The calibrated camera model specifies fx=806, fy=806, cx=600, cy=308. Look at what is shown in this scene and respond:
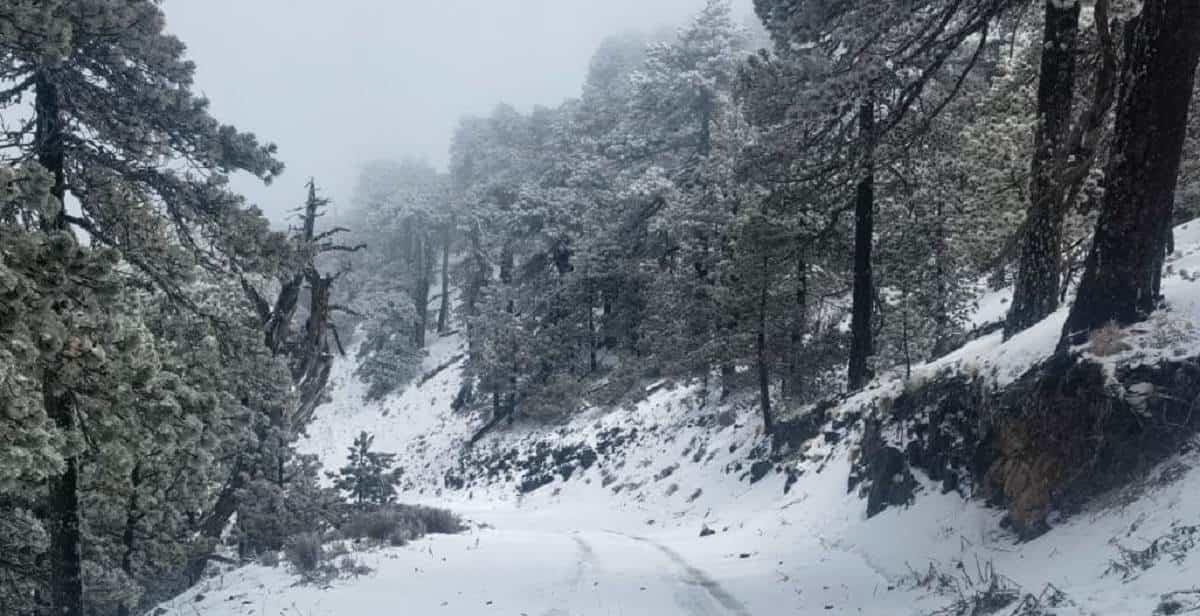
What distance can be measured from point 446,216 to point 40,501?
164 feet

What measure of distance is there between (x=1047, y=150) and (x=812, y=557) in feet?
20.6

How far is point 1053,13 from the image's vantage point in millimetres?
10469

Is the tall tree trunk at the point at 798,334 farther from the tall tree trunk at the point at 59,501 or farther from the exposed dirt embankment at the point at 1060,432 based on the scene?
the tall tree trunk at the point at 59,501

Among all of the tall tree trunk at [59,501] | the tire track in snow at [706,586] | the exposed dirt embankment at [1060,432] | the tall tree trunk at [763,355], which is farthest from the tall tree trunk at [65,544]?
the tall tree trunk at [763,355]

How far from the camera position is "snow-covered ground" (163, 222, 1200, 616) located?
20.7 feet

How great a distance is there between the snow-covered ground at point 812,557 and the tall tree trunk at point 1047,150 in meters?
0.71

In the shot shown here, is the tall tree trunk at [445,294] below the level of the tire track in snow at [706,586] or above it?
above

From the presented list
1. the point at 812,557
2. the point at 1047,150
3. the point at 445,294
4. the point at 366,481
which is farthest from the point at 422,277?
the point at 1047,150

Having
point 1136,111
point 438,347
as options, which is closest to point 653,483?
point 1136,111

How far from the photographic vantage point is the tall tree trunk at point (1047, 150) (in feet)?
34.0

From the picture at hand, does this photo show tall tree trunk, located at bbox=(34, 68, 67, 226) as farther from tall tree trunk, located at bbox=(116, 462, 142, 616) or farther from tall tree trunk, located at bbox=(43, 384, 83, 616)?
tall tree trunk, located at bbox=(116, 462, 142, 616)

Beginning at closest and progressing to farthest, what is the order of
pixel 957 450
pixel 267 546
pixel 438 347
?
pixel 957 450 < pixel 267 546 < pixel 438 347

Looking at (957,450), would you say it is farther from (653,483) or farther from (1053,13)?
(653,483)

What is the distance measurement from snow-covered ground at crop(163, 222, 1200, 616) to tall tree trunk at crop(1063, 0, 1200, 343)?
46 cm
